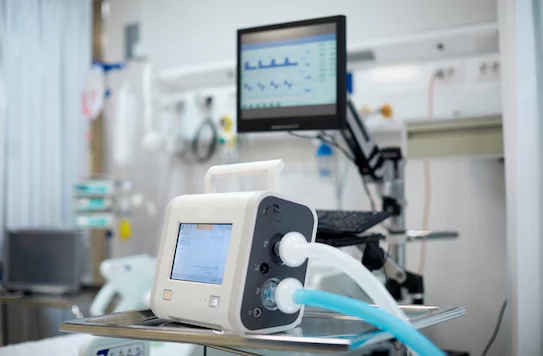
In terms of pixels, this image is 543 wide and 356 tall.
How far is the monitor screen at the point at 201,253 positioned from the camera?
38.7 inches

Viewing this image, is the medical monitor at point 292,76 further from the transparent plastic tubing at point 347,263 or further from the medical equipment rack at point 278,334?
the transparent plastic tubing at point 347,263

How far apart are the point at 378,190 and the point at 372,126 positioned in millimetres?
673

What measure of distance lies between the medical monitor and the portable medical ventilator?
2.01 ft

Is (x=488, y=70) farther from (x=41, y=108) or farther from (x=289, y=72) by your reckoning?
(x=41, y=108)

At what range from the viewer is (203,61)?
3055 mm

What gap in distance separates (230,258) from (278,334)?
141 millimetres

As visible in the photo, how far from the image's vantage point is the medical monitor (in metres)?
1.64

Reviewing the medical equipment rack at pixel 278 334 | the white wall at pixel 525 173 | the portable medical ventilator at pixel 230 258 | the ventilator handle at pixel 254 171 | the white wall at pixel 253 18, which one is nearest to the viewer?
the medical equipment rack at pixel 278 334

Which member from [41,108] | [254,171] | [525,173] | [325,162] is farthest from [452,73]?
[41,108]

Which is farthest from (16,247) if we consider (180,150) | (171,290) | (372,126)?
(171,290)

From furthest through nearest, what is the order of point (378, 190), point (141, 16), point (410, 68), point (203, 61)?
point (141, 16)
point (203, 61)
point (410, 68)
point (378, 190)

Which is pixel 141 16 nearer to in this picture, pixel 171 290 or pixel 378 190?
pixel 378 190

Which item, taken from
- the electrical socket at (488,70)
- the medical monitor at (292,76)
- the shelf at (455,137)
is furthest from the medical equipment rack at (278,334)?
the electrical socket at (488,70)

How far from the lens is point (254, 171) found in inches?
42.1
